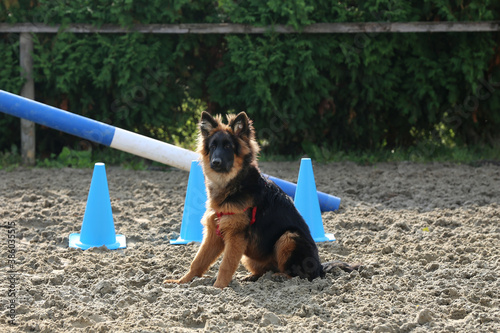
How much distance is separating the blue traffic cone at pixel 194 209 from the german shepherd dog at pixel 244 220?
1.15 meters

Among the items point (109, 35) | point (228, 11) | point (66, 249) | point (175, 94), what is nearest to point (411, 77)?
point (228, 11)

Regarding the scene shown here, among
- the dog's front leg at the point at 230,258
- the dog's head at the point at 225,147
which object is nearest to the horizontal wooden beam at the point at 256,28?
the dog's head at the point at 225,147

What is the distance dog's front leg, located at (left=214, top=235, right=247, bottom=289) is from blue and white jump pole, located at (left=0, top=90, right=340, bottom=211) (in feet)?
6.88

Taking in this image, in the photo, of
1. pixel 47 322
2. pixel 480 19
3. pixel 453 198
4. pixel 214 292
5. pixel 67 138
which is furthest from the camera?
pixel 67 138

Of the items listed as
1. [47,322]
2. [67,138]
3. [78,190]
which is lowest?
[47,322]

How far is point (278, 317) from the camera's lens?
163 inches

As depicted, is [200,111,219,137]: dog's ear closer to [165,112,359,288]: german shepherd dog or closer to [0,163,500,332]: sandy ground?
[165,112,359,288]: german shepherd dog

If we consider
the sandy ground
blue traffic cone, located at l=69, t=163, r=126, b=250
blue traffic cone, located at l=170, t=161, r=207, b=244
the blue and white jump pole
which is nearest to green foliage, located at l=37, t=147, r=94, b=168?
the sandy ground

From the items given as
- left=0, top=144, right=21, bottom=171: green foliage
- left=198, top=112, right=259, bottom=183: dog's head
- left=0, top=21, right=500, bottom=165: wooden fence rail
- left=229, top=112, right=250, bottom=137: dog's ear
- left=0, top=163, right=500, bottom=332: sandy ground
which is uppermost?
left=0, top=21, right=500, bottom=165: wooden fence rail

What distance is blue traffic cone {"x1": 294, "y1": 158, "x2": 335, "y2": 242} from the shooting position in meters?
6.26

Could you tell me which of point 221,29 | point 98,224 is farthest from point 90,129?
point 221,29

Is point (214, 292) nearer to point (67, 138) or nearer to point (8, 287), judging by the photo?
point (8, 287)

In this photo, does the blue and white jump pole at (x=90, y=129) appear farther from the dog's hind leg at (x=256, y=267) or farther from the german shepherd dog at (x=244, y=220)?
the dog's hind leg at (x=256, y=267)

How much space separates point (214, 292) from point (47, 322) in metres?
1.22
